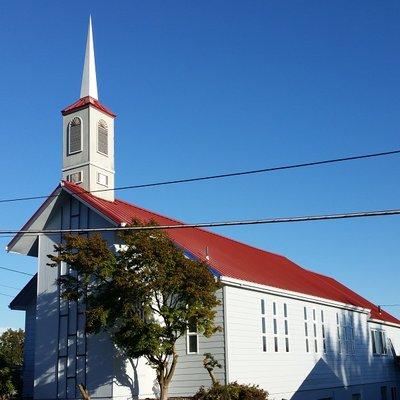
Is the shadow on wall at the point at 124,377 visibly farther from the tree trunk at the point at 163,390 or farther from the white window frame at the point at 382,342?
the white window frame at the point at 382,342

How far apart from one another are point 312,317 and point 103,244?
1422cm

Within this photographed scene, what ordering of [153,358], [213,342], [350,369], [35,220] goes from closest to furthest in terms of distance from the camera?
1. [153,358]
2. [213,342]
3. [35,220]
4. [350,369]

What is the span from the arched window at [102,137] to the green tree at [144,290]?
7745 mm

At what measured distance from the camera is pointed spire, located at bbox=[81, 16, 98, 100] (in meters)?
32.3

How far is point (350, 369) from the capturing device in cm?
3762

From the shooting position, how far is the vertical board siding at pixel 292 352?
27.0m

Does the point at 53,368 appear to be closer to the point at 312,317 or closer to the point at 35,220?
the point at 35,220

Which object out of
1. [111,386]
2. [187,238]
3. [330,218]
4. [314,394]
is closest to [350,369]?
[314,394]

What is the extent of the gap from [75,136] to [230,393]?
1417cm

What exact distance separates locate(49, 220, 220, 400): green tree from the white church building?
1868 millimetres

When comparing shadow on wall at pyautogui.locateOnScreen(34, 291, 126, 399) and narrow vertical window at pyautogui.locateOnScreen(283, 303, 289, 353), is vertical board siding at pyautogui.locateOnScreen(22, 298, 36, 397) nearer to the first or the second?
shadow on wall at pyautogui.locateOnScreen(34, 291, 126, 399)

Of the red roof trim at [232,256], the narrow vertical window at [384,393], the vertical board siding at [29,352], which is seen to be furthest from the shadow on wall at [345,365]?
the vertical board siding at [29,352]

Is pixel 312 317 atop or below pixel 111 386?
atop

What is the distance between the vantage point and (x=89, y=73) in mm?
33312
